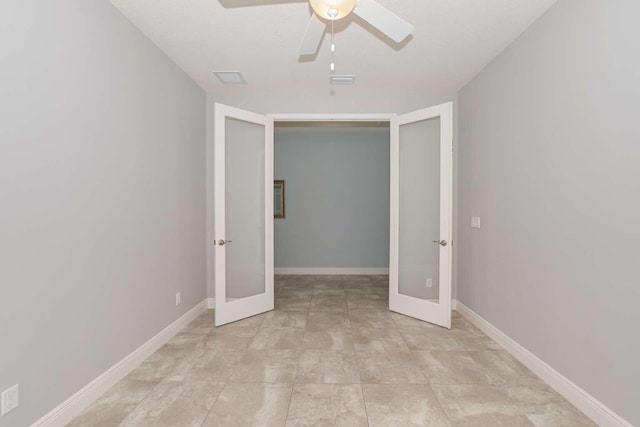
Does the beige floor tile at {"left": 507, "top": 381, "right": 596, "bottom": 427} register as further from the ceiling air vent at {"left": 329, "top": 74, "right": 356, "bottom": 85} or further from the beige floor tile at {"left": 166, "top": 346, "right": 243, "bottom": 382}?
the ceiling air vent at {"left": 329, "top": 74, "right": 356, "bottom": 85}

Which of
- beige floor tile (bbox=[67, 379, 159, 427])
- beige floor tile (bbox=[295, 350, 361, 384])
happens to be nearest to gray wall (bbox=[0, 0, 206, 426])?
beige floor tile (bbox=[67, 379, 159, 427])

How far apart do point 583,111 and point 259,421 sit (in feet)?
9.08

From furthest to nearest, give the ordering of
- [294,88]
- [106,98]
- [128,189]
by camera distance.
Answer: [294,88], [128,189], [106,98]

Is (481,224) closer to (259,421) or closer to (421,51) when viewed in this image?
(421,51)

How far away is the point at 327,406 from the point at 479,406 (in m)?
0.97

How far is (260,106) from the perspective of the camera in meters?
4.12

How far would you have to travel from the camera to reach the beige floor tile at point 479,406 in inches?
76.1

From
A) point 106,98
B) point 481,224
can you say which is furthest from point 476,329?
point 106,98

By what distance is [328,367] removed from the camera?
2578 mm

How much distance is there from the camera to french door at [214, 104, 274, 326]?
3441mm

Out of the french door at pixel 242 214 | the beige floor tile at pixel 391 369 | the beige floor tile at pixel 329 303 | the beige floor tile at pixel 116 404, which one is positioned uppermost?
the french door at pixel 242 214

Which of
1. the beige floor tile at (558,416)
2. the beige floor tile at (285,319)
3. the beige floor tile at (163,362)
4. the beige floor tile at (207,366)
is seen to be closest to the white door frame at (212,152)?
the beige floor tile at (285,319)

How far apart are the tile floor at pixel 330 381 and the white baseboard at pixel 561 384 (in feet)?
0.18

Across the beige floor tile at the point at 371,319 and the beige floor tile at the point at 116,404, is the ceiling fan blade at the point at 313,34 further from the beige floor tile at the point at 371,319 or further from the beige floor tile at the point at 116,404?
the beige floor tile at the point at 371,319
